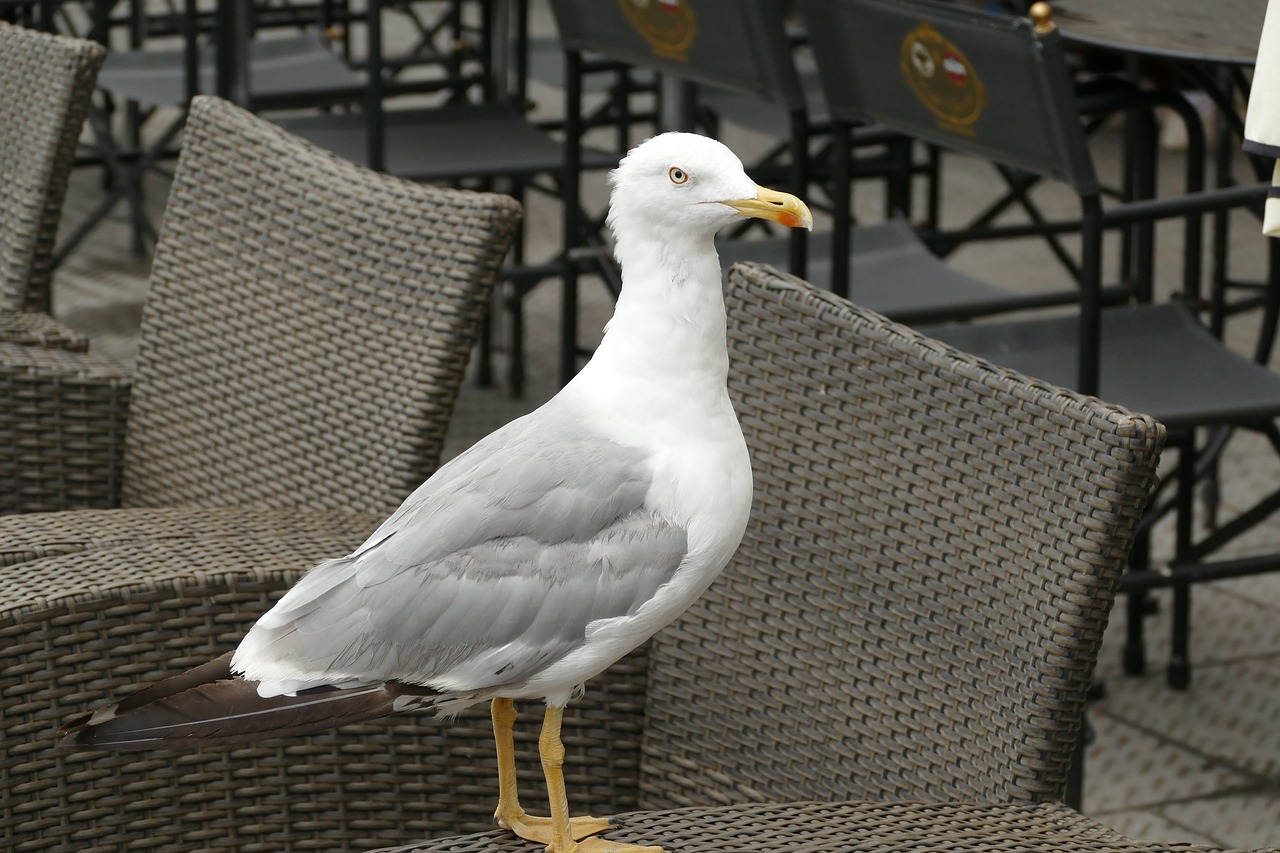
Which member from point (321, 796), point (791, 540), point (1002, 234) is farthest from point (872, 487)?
point (1002, 234)

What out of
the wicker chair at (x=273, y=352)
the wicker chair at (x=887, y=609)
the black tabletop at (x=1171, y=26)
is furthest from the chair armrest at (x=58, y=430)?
the black tabletop at (x=1171, y=26)

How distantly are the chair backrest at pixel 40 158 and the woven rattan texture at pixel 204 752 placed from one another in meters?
1.00

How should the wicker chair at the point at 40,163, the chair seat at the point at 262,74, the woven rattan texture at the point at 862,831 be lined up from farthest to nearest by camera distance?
the chair seat at the point at 262,74, the wicker chair at the point at 40,163, the woven rattan texture at the point at 862,831

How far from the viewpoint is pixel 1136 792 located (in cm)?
302

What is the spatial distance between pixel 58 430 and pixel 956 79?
4.52 feet

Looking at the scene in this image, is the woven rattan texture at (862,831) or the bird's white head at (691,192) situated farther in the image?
Answer: the woven rattan texture at (862,831)

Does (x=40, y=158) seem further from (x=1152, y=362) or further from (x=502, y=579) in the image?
(x=1152, y=362)

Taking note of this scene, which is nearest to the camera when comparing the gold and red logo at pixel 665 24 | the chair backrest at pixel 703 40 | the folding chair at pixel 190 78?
the chair backrest at pixel 703 40

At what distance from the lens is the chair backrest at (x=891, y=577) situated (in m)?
1.61

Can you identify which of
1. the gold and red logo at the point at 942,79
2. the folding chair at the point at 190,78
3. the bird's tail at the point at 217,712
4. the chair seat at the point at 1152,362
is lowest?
the folding chair at the point at 190,78

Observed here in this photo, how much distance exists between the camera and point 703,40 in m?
3.21

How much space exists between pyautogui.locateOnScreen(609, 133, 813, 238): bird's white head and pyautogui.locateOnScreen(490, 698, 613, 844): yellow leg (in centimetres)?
44

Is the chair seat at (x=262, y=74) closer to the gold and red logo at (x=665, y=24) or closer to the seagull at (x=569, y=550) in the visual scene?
the gold and red logo at (x=665, y=24)

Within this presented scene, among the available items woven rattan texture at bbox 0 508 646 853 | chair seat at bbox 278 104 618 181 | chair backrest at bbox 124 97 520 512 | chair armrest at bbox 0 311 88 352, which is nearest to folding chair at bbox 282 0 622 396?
chair seat at bbox 278 104 618 181
